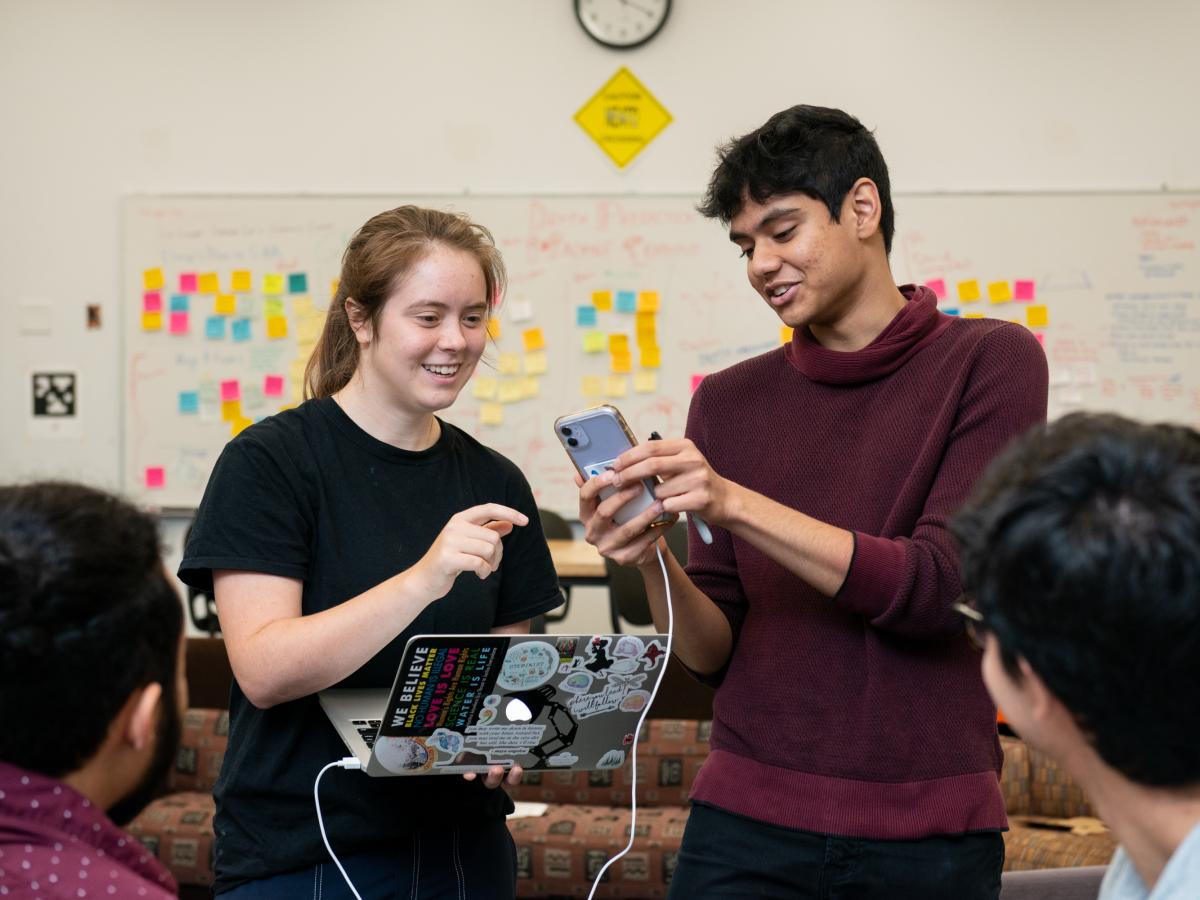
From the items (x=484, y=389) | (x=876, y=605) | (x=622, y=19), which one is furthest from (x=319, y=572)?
(x=622, y=19)

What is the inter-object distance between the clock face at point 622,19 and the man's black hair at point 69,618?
169 inches

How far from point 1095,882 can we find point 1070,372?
12.3 feet

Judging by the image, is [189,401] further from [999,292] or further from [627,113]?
[999,292]

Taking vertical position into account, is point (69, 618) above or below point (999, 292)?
below

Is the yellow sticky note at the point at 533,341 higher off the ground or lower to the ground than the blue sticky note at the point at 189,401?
higher


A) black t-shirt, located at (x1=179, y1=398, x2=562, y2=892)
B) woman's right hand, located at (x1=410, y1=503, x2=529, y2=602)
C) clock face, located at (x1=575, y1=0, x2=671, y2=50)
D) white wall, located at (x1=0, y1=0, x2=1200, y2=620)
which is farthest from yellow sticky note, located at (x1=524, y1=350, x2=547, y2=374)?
woman's right hand, located at (x1=410, y1=503, x2=529, y2=602)

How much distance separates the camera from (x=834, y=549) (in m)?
1.30

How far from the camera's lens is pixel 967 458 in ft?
4.51

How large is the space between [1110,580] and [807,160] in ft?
2.68

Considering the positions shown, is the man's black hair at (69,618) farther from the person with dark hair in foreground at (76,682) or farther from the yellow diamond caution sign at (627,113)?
the yellow diamond caution sign at (627,113)

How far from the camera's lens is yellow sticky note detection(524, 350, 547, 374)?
500cm

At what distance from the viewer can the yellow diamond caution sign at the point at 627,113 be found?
16.4 feet

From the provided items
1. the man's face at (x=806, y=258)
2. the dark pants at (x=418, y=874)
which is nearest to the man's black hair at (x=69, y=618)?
the dark pants at (x=418, y=874)

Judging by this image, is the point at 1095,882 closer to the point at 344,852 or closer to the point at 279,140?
the point at 344,852
